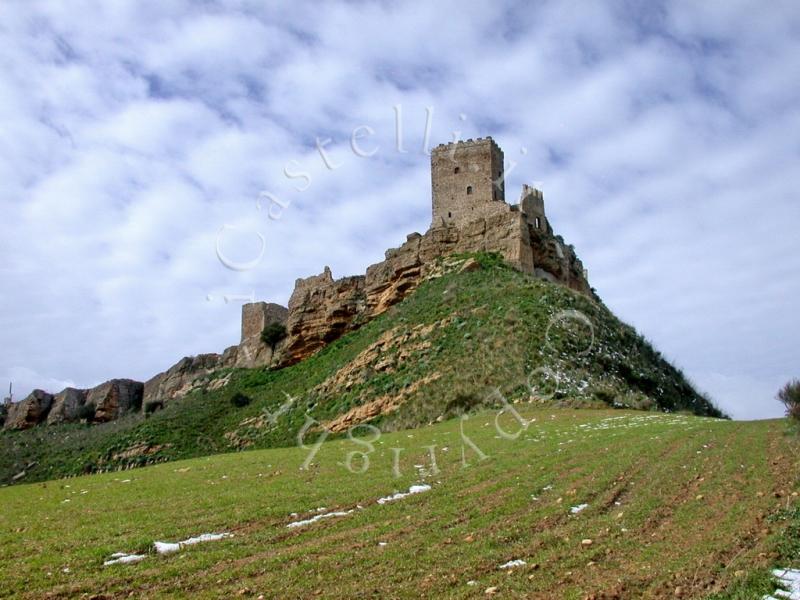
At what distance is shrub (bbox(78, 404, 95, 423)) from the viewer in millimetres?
62844

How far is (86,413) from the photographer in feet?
207

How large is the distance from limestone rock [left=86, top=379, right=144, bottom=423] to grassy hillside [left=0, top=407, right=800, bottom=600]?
4806cm

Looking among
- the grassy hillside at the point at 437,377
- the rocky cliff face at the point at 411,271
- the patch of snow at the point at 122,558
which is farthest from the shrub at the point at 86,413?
the patch of snow at the point at 122,558

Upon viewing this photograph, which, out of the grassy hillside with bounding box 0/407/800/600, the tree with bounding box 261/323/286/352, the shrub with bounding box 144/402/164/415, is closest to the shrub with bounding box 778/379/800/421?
the grassy hillside with bounding box 0/407/800/600

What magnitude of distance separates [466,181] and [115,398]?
3686cm

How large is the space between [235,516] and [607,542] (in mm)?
6048

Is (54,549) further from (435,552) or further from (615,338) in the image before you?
(615,338)

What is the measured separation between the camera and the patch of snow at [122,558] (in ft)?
31.3

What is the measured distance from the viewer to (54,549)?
414 inches

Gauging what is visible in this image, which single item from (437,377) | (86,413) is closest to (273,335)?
(86,413)

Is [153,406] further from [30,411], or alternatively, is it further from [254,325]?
[30,411]

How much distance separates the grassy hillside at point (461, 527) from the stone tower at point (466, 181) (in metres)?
30.4

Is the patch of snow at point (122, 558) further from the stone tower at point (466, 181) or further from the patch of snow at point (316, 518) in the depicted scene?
the stone tower at point (466, 181)

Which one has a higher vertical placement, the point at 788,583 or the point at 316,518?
the point at 316,518
